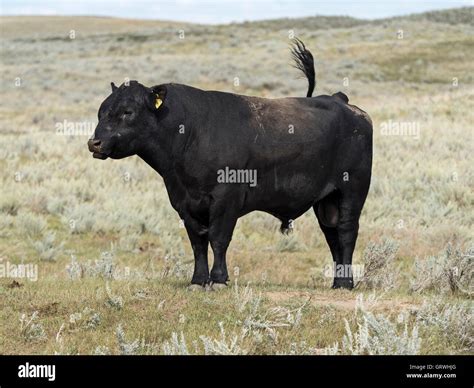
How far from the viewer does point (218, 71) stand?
1959 inches

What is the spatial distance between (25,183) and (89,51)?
50.8 m

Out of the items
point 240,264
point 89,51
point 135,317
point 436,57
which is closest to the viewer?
point 135,317

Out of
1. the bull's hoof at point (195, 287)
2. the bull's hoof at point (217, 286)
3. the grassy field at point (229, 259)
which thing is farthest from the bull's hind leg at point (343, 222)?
the bull's hoof at point (195, 287)

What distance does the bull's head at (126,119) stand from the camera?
8.06 meters

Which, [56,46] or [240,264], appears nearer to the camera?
[240,264]

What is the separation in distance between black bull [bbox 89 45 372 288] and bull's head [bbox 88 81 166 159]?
0.01 metres

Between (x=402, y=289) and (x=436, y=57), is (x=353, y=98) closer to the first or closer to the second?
(x=436, y=57)

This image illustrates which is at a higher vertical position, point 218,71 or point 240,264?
point 218,71

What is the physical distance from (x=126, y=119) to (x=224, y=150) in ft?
3.54

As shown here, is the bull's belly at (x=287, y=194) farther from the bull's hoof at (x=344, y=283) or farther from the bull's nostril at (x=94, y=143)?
the bull's nostril at (x=94, y=143)

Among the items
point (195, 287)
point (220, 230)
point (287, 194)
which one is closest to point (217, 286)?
point (195, 287)
